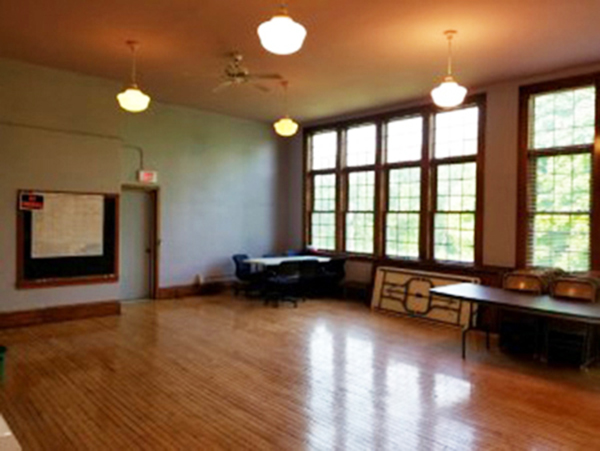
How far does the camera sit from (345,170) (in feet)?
29.0

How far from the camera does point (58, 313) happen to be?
6395 mm

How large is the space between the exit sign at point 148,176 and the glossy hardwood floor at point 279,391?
2.60 meters

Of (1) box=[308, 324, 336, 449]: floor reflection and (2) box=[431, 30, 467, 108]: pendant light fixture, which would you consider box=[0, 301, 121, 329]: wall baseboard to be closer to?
(1) box=[308, 324, 336, 449]: floor reflection

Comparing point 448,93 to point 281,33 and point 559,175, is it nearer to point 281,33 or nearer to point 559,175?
point 281,33

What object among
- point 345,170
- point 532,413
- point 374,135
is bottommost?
point 532,413

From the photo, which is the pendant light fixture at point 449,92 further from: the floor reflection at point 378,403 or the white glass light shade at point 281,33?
the floor reflection at point 378,403

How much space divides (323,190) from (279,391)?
5.83 metres

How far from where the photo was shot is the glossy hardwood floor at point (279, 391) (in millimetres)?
3168

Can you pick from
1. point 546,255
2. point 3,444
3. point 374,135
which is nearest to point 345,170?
point 374,135

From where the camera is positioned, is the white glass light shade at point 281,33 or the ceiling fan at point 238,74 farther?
the ceiling fan at point 238,74

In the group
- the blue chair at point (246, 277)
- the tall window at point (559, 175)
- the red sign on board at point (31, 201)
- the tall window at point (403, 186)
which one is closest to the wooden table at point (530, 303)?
the tall window at point (559, 175)

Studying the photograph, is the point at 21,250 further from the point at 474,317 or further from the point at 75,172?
the point at 474,317

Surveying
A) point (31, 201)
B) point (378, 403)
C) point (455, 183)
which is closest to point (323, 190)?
point (455, 183)

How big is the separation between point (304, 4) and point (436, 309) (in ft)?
15.1
